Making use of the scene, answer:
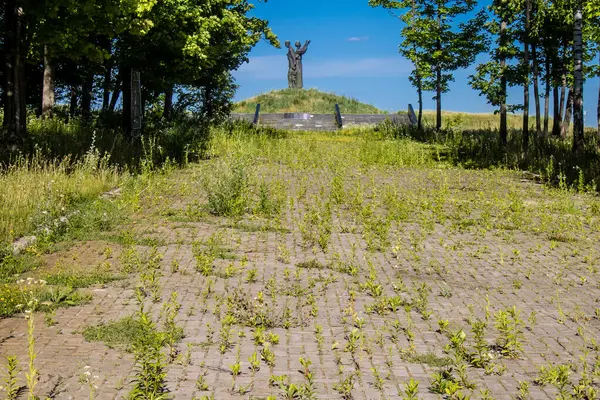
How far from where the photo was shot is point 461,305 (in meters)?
6.29

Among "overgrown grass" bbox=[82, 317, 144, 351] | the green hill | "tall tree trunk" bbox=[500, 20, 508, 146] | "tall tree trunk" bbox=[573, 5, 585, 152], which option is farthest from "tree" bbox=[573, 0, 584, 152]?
the green hill

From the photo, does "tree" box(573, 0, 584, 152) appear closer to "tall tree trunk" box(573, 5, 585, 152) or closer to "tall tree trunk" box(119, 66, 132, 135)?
"tall tree trunk" box(573, 5, 585, 152)

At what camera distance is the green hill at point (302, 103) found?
178 ft

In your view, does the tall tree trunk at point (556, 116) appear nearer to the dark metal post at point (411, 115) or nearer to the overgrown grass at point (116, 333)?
the dark metal post at point (411, 115)

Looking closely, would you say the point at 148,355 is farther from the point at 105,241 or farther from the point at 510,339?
the point at 105,241

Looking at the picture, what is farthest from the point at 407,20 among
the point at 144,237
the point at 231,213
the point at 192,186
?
the point at 144,237

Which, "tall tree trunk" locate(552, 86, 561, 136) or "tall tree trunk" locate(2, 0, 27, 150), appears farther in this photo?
"tall tree trunk" locate(552, 86, 561, 136)

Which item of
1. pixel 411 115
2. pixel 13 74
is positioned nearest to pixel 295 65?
pixel 411 115

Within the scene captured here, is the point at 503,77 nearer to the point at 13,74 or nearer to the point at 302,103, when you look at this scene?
the point at 13,74

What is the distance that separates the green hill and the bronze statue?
1043mm

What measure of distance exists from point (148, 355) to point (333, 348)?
1.56m

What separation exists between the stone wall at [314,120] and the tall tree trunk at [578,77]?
87.0 ft

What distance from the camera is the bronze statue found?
5819 cm

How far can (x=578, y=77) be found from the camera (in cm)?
1808
